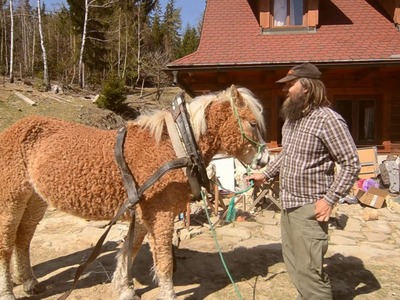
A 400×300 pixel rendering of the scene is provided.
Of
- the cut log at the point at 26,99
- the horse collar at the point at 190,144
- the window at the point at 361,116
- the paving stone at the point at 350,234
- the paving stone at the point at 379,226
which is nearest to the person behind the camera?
the horse collar at the point at 190,144

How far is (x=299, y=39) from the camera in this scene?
29.1ft

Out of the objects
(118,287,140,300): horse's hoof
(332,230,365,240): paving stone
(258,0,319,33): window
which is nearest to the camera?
(118,287,140,300): horse's hoof

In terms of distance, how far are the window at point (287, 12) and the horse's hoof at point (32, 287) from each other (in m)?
8.81

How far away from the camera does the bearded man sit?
232 cm

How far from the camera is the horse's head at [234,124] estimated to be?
2854 mm

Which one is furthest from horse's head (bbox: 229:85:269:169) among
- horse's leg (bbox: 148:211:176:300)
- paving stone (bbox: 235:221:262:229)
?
paving stone (bbox: 235:221:262:229)

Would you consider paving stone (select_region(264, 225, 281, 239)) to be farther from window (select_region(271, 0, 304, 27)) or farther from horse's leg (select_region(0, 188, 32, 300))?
window (select_region(271, 0, 304, 27))

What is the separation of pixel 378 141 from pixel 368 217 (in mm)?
3648

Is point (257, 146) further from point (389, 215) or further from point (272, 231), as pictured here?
point (389, 215)

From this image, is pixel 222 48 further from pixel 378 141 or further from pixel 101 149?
pixel 101 149

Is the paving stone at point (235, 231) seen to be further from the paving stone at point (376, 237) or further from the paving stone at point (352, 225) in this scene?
the paving stone at point (376, 237)

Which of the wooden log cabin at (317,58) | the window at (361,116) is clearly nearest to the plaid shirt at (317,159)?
the wooden log cabin at (317,58)

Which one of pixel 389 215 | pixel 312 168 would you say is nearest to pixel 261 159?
pixel 312 168

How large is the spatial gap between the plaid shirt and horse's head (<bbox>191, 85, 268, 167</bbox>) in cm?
31
